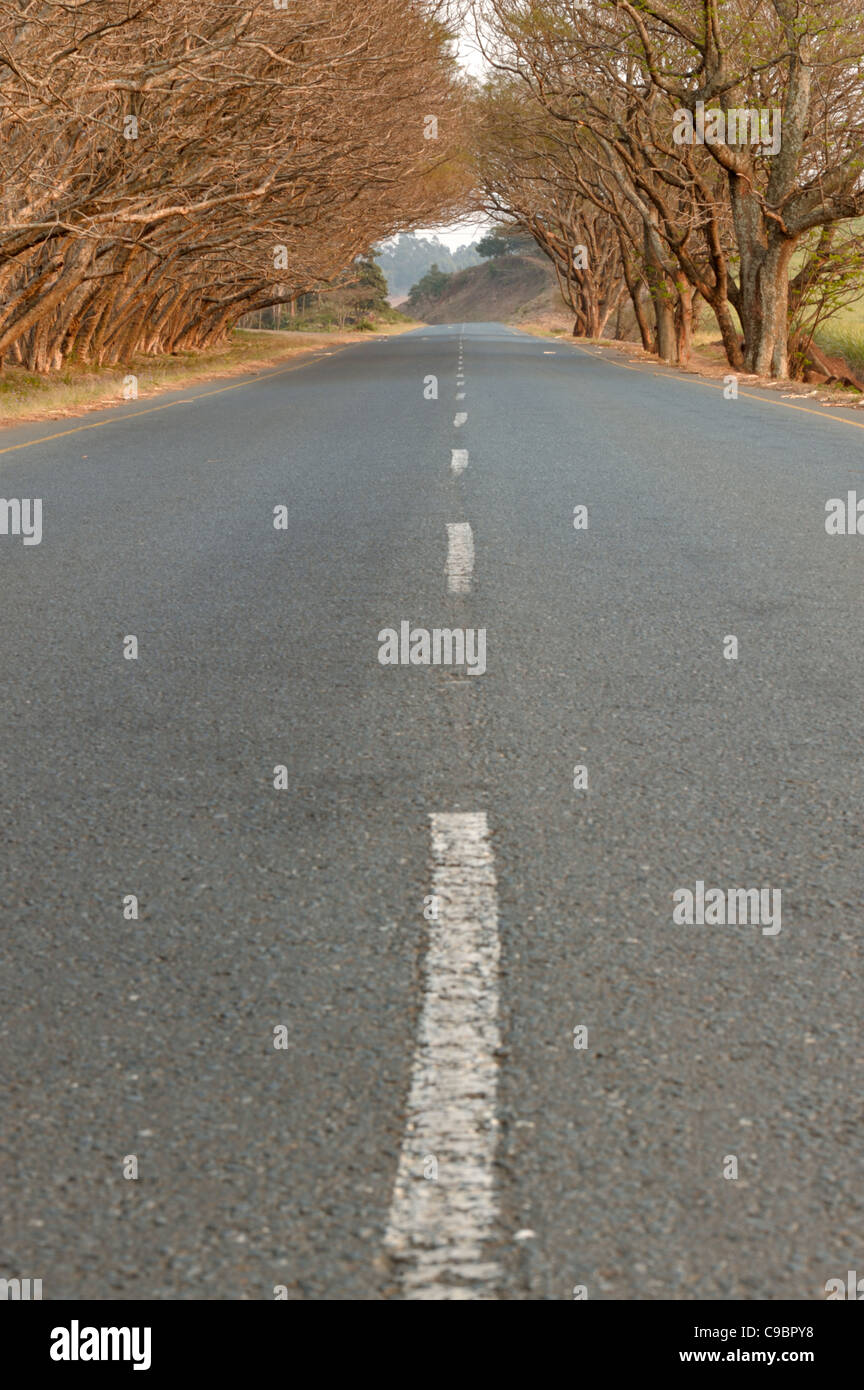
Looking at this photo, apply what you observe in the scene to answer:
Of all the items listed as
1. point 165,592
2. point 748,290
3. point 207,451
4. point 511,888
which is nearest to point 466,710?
point 511,888

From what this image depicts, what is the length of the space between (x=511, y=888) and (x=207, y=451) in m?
11.0

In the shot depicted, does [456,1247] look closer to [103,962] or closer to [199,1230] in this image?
[199,1230]

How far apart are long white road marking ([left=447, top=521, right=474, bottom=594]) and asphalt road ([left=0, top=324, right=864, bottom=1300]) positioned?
12 centimetres

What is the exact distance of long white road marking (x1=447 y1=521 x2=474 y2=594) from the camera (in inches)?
295

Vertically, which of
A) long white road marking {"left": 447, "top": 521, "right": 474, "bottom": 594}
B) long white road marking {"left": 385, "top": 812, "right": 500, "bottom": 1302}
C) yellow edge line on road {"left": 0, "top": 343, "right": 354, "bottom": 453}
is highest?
yellow edge line on road {"left": 0, "top": 343, "right": 354, "bottom": 453}

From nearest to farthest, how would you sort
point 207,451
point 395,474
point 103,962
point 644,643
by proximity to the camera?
point 103,962 < point 644,643 < point 395,474 < point 207,451

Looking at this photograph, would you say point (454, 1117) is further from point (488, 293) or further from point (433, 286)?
point (433, 286)

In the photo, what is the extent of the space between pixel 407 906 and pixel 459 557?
16.0ft

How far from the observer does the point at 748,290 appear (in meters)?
28.1

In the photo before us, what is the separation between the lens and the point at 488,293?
14275 cm

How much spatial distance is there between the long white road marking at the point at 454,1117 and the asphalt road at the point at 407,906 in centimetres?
2

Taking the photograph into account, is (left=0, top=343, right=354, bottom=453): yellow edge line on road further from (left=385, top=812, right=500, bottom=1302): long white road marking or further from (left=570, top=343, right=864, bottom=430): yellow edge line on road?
(left=385, top=812, right=500, bottom=1302): long white road marking

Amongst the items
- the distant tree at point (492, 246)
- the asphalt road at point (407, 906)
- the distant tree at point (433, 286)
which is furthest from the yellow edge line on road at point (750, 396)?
the distant tree at point (433, 286)

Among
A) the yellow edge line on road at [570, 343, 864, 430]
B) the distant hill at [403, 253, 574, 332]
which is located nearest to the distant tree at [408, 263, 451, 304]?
the distant hill at [403, 253, 574, 332]
